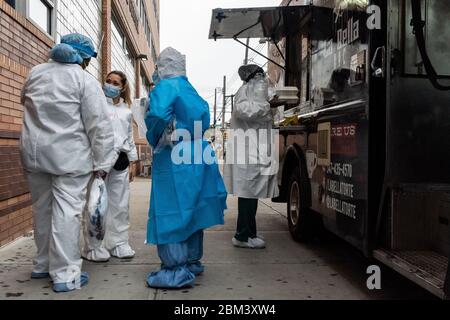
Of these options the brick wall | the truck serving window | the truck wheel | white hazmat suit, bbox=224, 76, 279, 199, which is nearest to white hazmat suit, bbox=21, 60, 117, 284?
the brick wall

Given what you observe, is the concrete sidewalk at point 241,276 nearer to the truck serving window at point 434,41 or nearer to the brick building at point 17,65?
the brick building at point 17,65

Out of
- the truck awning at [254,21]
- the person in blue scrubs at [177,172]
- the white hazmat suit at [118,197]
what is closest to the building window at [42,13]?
the white hazmat suit at [118,197]

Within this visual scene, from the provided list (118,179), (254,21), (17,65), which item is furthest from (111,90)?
(254,21)

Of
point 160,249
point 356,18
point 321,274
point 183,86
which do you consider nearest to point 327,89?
point 356,18

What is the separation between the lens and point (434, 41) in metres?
3.70

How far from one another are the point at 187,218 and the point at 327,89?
1.73 m

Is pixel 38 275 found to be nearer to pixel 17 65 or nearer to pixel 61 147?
pixel 61 147

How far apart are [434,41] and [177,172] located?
2.20 m

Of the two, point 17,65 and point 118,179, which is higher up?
point 17,65

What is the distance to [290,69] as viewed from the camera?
6020 mm

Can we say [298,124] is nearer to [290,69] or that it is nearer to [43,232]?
[290,69]

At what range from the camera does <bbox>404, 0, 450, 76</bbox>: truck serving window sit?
3498 mm

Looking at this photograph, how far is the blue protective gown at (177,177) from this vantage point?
362 centimetres
